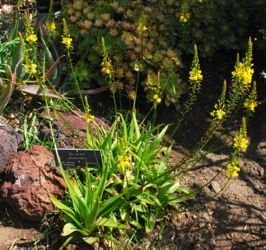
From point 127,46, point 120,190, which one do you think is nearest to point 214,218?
point 120,190

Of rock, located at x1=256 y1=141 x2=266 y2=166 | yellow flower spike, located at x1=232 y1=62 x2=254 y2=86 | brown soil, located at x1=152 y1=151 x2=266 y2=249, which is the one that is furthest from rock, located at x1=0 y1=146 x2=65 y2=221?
rock, located at x1=256 y1=141 x2=266 y2=166

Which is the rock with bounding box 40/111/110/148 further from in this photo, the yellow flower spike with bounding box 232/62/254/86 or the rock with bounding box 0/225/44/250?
the yellow flower spike with bounding box 232/62/254/86

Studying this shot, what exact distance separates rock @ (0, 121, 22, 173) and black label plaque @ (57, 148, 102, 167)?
0.40m

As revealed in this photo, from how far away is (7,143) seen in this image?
354 cm

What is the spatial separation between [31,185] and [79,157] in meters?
0.36

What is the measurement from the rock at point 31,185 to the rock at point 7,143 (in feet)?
0.19

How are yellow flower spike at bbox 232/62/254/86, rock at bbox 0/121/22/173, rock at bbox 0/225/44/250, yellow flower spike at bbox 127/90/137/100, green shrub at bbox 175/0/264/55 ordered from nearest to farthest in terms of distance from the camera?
yellow flower spike at bbox 232/62/254/86
rock at bbox 0/225/44/250
rock at bbox 0/121/22/173
yellow flower spike at bbox 127/90/137/100
green shrub at bbox 175/0/264/55

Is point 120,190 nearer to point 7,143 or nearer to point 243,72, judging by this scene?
point 7,143

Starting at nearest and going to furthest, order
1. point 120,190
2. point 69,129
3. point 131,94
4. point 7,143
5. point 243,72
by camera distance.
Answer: point 243,72
point 120,190
point 7,143
point 69,129
point 131,94

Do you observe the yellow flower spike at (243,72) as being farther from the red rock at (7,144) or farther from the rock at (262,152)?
the red rock at (7,144)

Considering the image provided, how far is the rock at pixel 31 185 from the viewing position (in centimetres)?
331

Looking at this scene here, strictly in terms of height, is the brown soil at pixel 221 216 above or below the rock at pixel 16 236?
above

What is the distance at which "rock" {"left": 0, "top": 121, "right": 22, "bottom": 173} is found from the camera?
138 inches

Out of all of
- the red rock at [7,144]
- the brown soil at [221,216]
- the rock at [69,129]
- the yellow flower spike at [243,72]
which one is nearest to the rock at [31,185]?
the red rock at [7,144]
